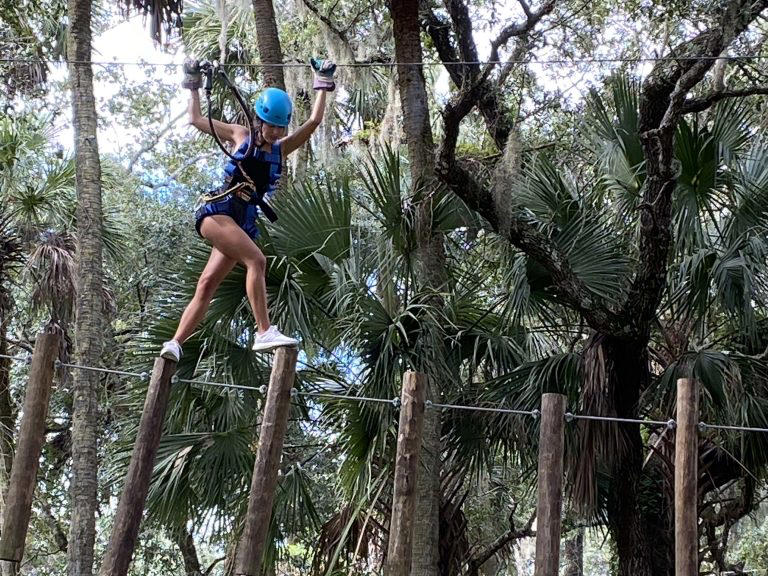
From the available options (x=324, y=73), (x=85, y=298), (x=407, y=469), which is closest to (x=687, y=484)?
(x=407, y=469)

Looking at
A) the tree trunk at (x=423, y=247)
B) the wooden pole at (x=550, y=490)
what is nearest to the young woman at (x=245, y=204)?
the wooden pole at (x=550, y=490)

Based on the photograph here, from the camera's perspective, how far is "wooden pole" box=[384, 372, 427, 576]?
18.3 ft

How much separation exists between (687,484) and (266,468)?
6.84 feet

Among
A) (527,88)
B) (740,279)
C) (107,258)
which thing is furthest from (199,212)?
(107,258)

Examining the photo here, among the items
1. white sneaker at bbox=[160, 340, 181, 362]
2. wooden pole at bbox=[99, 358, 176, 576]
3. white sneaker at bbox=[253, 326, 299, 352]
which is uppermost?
white sneaker at bbox=[253, 326, 299, 352]

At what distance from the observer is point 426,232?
880 cm

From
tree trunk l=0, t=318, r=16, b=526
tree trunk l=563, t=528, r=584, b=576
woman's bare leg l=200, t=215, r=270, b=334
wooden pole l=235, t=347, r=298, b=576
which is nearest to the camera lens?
wooden pole l=235, t=347, r=298, b=576

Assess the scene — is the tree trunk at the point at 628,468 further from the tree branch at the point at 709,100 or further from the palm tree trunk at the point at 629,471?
the tree branch at the point at 709,100

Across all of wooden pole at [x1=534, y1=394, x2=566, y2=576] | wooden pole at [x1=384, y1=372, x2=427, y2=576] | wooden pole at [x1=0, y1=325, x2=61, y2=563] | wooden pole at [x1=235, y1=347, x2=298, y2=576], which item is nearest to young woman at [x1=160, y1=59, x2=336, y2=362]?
wooden pole at [x1=235, y1=347, x2=298, y2=576]

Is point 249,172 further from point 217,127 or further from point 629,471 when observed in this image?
point 629,471

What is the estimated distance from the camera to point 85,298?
355 inches

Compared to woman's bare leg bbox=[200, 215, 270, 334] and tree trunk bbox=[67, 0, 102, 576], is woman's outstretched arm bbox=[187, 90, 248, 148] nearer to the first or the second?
woman's bare leg bbox=[200, 215, 270, 334]

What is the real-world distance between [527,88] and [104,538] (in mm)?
9368

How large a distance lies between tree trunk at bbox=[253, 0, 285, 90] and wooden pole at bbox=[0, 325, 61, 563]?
17.1 feet
